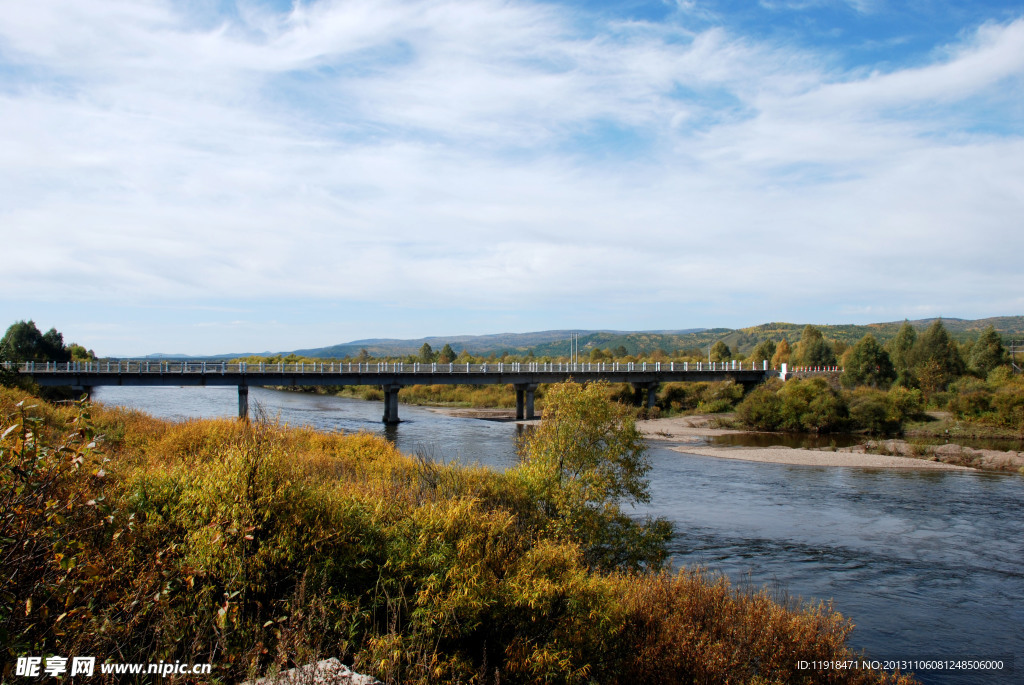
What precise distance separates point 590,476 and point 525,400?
67.1 metres

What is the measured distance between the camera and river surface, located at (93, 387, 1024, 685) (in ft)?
61.4

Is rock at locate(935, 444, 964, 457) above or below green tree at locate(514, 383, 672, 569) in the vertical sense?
below

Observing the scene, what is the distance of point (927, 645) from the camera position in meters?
17.7

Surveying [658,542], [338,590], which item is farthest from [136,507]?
[658,542]

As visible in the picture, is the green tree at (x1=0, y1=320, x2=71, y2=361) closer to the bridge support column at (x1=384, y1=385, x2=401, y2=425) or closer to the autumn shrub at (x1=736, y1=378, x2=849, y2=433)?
the bridge support column at (x1=384, y1=385, x2=401, y2=425)

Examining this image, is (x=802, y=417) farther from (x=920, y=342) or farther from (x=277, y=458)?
(x=277, y=458)

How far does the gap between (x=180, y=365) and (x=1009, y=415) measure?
84295 mm

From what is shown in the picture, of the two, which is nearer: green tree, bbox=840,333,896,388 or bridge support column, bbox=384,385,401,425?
bridge support column, bbox=384,385,401,425

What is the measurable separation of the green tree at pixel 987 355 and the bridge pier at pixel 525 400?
66.4 metres

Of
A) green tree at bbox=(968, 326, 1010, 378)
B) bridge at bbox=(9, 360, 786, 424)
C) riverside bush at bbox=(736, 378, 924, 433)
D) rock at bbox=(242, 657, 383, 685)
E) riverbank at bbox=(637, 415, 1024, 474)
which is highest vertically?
green tree at bbox=(968, 326, 1010, 378)

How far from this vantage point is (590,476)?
22.7 meters

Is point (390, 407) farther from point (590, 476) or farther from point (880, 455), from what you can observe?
point (590, 476)

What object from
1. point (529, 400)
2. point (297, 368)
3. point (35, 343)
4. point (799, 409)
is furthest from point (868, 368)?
point (35, 343)

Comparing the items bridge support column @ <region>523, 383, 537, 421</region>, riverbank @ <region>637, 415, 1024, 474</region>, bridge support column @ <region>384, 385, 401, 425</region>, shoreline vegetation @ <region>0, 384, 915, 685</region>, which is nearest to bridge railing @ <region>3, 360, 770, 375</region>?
bridge support column @ <region>523, 383, 537, 421</region>
